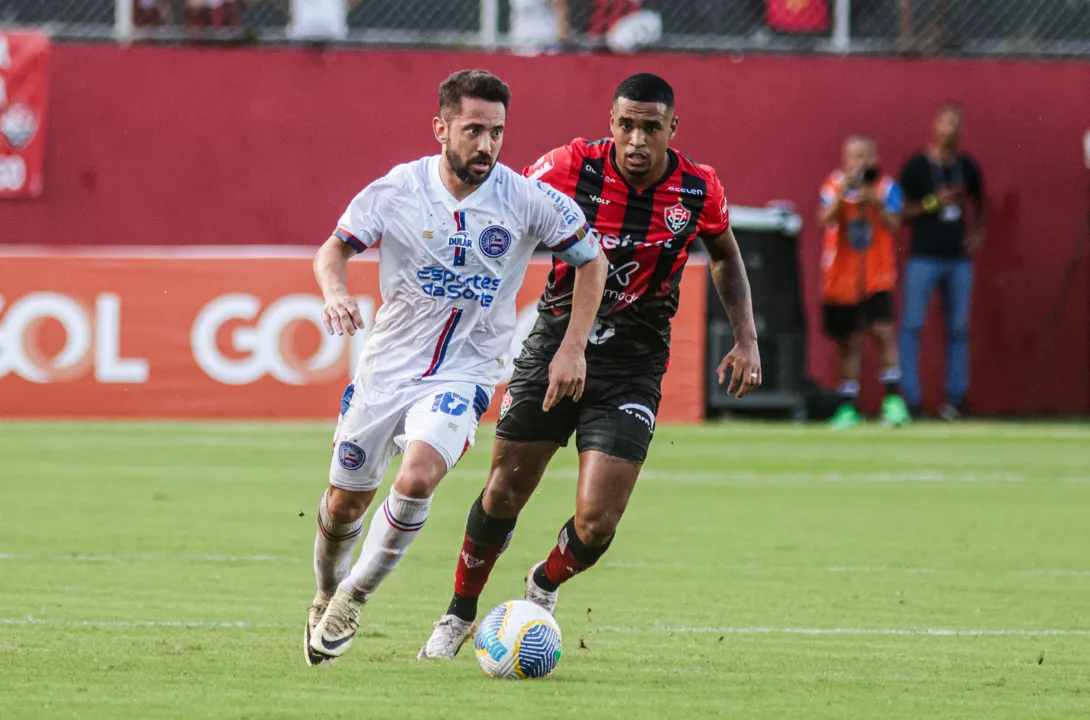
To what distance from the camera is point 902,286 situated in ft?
62.5

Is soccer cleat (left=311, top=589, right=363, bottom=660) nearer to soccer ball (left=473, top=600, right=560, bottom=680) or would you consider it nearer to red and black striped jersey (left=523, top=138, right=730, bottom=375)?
soccer ball (left=473, top=600, right=560, bottom=680)

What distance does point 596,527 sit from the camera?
681 cm

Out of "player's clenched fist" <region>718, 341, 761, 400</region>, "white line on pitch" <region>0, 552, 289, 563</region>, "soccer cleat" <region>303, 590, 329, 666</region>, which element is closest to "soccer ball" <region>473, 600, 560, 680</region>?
"soccer cleat" <region>303, 590, 329, 666</region>

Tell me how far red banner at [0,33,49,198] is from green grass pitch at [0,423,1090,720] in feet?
15.3

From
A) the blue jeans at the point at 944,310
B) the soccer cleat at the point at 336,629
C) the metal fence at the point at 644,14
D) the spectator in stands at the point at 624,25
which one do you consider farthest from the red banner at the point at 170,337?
the soccer cleat at the point at 336,629

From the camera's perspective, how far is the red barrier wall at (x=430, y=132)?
19062mm

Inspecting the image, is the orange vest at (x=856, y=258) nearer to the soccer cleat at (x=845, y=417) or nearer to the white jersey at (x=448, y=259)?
the soccer cleat at (x=845, y=417)

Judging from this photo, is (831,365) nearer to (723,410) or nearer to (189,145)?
(723,410)

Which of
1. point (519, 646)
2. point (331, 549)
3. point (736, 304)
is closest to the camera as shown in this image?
point (519, 646)

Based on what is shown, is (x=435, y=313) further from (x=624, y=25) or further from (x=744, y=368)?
(x=624, y=25)

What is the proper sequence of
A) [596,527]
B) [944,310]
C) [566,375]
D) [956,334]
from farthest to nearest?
1. [944,310]
2. [956,334]
3. [596,527]
4. [566,375]

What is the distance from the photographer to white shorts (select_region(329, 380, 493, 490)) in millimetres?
6398

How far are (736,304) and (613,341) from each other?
56cm

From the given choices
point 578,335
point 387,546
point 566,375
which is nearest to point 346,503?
point 387,546
